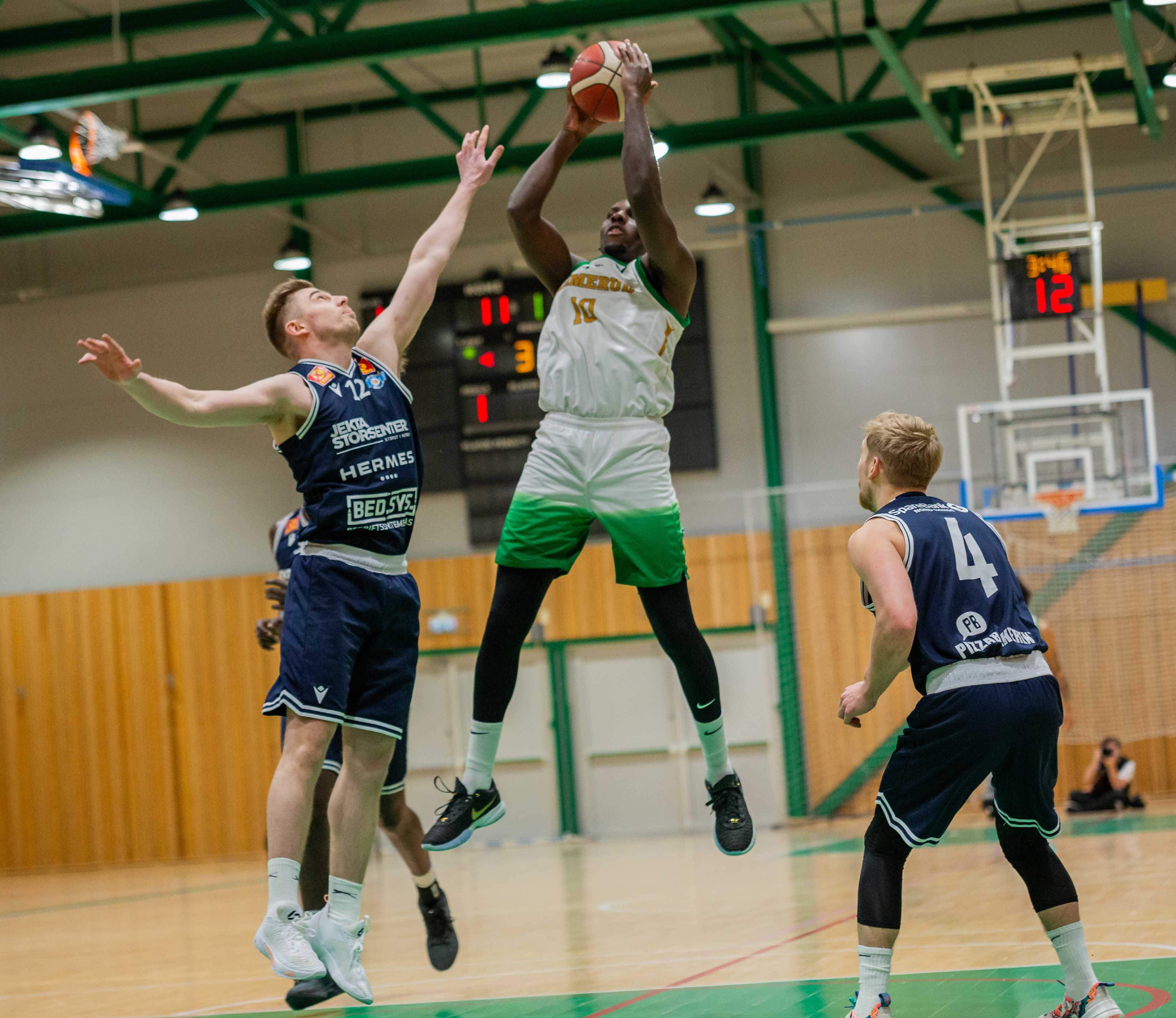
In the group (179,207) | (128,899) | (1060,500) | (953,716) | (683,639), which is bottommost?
(128,899)

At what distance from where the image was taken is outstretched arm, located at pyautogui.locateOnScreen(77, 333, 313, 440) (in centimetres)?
459

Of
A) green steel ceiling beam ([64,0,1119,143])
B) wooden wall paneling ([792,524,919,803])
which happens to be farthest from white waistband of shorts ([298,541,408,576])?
green steel ceiling beam ([64,0,1119,143])

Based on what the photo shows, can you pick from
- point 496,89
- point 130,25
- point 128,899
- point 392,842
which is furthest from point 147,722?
point 392,842

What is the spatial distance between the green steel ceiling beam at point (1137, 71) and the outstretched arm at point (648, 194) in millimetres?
7750

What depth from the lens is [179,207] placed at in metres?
14.7

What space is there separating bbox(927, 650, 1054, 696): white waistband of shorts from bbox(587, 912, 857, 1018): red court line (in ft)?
6.92

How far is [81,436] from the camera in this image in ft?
61.7

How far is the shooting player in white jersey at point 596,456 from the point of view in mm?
5406

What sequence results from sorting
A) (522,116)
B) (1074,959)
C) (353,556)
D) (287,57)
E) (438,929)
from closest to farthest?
1. (1074,959)
2. (353,556)
3. (438,929)
4. (287,57)
5. (522,116)

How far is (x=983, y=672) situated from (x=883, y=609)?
397 millimetres

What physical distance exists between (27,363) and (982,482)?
12.3 m

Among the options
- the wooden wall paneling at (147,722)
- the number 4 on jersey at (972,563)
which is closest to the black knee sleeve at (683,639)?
the number 4 on jersey at (972,563)

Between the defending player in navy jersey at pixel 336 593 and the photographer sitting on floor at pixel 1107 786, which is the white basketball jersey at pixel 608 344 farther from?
the photographer sitting on floor at pixel 1107 786

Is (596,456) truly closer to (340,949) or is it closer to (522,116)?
(340,949)
